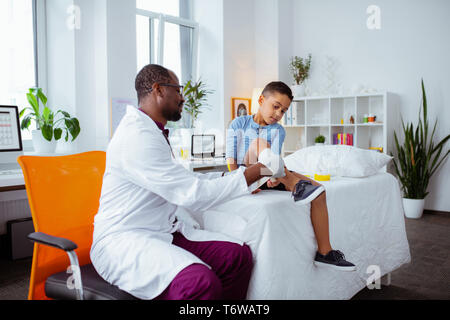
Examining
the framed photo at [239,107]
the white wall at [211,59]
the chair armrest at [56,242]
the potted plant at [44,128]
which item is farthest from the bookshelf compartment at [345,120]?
→ the chair armrest at [56,242]

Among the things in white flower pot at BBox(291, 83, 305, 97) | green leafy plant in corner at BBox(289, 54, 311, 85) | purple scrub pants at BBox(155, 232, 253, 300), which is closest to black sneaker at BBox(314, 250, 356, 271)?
purple scrub pants at BBox(155, 232, 253, 300)

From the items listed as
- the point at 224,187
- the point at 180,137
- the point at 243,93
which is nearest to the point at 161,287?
the point at 224,187

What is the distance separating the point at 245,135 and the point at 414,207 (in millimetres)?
3080

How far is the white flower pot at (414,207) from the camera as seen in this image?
4547mm

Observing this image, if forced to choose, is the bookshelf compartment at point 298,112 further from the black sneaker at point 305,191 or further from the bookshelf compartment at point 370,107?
the black sneaker at point 305,191

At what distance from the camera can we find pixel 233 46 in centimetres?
549

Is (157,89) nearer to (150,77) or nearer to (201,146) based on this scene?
(150,77)

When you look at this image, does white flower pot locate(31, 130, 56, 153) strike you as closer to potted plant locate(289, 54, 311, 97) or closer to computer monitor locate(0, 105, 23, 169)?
computer monitor locate(0, 105, 23, 169)

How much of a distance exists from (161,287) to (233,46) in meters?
4.74

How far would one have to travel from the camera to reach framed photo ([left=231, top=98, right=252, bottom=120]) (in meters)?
5.48

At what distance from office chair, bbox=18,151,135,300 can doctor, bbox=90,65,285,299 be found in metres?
0.09

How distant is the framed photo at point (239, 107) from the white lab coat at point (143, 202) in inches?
160

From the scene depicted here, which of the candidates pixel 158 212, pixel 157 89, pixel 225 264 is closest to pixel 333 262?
pixel 225 264
